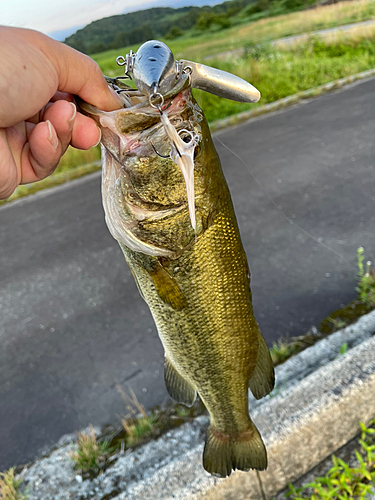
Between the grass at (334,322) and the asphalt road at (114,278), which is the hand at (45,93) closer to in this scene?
the asphalt road at (114,278)

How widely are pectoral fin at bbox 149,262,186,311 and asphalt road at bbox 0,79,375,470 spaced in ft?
3.25

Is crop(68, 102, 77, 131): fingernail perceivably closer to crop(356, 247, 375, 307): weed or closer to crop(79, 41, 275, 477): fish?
crop(79, 41, 275, 477): fish

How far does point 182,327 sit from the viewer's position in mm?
1438

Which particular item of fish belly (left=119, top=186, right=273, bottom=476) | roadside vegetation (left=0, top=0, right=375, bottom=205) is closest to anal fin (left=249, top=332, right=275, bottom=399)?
fish belly (left=119, top=186, right=273, bottom=476)

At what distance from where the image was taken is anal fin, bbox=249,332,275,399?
61.3 inches

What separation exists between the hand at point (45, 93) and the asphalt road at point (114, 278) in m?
1.24

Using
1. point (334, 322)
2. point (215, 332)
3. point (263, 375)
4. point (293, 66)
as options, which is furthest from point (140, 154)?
point (293, 66)

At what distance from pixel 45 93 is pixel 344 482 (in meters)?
2.13

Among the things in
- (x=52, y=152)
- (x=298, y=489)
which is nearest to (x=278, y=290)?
(x=298, y=489)

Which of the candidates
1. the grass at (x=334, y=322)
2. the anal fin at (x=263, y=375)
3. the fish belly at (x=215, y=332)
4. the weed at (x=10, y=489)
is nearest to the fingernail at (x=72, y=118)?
the fish belly at (x=215, y=332)

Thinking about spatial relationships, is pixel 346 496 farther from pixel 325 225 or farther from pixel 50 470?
pixel 325 225

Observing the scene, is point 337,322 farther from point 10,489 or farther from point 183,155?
point 183,155

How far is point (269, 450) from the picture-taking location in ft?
6.49

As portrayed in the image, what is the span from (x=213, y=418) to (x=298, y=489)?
74 cm
